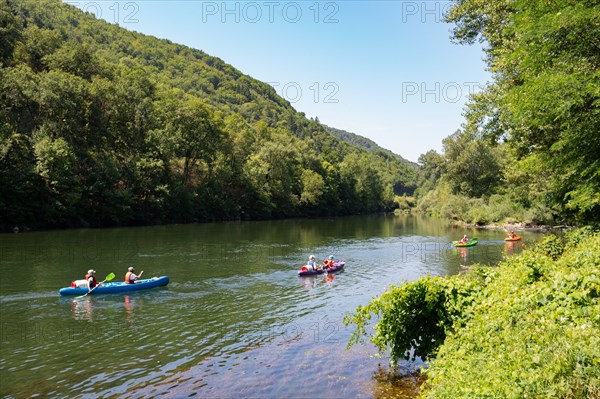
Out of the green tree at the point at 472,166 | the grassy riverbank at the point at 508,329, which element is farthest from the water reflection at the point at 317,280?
the green tree at the point at 472,166

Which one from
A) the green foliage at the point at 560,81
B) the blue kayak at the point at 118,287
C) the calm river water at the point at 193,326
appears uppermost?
the green foliage at the point at 560,81

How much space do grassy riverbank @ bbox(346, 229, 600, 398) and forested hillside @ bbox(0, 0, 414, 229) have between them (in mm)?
50125

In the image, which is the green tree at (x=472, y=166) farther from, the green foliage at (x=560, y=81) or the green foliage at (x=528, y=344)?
the green foliage at (x=528, y=344)

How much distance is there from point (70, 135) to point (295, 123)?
144897mm

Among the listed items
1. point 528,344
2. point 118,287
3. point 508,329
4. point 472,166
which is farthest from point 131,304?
point 472,166

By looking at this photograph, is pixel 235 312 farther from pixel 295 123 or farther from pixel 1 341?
pixel 295 123

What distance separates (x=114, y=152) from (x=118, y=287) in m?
49.5

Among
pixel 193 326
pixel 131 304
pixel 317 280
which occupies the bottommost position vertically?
pixel 193 326

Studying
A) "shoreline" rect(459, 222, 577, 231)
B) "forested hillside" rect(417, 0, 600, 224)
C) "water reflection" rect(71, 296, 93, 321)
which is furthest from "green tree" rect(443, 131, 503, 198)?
"water reflection" rect(71, 296, 93, 321)

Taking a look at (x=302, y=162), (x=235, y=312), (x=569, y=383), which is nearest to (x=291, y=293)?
(x=235, y=312)

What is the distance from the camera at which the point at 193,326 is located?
52.1 ft

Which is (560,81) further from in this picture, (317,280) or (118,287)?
(118,287)

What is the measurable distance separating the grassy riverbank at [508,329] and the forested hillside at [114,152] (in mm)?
50125

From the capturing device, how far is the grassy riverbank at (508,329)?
505 cm
